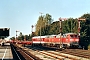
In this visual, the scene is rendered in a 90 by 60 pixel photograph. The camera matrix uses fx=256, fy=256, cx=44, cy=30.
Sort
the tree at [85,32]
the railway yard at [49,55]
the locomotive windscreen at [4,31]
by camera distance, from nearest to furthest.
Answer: the locomotive windscreen at [4,31], the railway yard at [49,55], the tree at [85,32]

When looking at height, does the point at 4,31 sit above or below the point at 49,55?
above

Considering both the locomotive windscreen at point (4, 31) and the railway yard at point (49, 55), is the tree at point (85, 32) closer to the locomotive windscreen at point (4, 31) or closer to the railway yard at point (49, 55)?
the railway yard at point (49, 55)

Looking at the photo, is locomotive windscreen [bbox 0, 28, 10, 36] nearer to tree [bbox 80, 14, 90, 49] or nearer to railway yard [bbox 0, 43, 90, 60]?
railway yard [bbox 0, 43, 90, 60]

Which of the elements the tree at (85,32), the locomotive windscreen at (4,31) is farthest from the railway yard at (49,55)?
the tree at (85,32)

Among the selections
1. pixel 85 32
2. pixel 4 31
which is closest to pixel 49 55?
pixel 4 31

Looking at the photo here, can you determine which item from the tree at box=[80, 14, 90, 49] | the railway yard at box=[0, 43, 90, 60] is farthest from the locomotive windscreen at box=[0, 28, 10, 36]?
the tree at box=[80, 14, 90, 49]

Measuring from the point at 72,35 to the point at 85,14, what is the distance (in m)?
39.6

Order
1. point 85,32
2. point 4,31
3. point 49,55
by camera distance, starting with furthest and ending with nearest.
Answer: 1. point 85,32
2. point 49,55
3. point 4,31

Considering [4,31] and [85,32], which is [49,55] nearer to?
[4,31]

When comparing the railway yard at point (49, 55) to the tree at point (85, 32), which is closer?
the railway yard at point (49, 55)

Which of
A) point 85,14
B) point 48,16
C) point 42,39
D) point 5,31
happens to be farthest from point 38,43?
point 48,16

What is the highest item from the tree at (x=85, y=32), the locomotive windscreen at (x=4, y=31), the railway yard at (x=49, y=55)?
the tree at (x=85, y=32)

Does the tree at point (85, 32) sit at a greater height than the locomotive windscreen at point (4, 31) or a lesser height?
greater

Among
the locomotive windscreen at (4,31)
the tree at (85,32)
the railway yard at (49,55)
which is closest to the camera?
the locomotive windscreen at (4,31)
